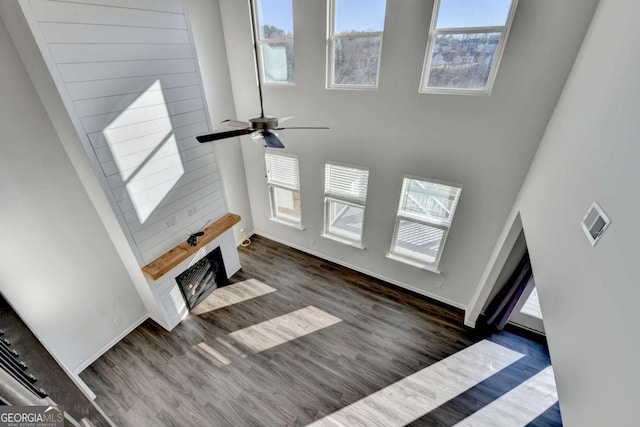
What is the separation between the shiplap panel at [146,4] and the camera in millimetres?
2631

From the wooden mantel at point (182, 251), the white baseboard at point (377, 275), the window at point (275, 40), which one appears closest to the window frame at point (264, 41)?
the window at point (275, 40)

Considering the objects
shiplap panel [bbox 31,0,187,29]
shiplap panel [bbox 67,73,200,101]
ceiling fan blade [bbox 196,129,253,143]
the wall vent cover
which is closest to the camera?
the wall vent cover

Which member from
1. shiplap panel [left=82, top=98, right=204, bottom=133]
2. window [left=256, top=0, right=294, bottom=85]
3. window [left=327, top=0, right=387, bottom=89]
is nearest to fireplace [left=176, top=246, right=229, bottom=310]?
shiplap panel [left=82, top=98, right=204, bottom=133]

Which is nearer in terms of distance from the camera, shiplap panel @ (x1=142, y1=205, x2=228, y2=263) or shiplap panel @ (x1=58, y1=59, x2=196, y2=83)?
shiplap panel @ (x1=58, y1=59, x2=196, y2=83)

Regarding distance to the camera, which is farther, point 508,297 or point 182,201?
point 182,201

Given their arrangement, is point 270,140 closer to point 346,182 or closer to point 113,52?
point 113,52

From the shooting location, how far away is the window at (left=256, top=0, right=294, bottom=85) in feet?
12.7

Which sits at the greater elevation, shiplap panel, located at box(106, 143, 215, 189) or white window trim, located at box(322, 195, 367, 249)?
shiplap panel, located at box(106, 143, 215, 189)

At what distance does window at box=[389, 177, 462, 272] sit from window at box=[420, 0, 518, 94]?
51.5 inches

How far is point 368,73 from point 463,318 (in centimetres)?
414

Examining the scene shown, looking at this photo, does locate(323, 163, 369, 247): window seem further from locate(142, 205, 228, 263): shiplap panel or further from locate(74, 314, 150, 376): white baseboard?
locate(74, 314, 150, 376): white baseboard

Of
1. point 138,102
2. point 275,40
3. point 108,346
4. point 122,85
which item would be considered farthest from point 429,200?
point 108,346

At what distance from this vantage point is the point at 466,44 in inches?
119

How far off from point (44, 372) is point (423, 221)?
13.8ft
